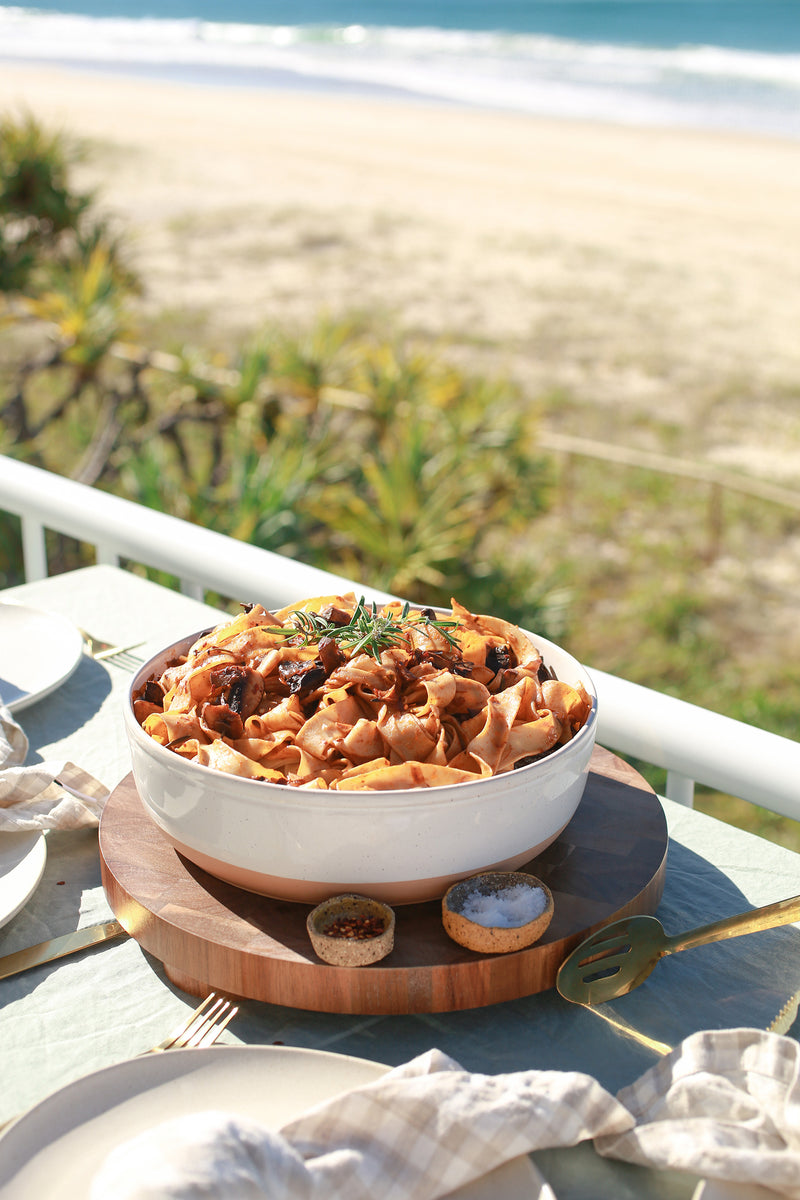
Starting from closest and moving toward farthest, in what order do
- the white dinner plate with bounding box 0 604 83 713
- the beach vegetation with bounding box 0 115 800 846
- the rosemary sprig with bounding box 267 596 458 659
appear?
1. the rosemary sprig with bounding box 267 596 458 659
2. the white dinner plate with bounding box 0 604 83 713
3. the beach vegetation with bounding box 0 115 800 846

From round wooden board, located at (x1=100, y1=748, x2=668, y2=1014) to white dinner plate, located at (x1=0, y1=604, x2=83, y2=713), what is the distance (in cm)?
27

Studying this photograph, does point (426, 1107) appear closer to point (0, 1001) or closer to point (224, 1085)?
point (224, 1085)

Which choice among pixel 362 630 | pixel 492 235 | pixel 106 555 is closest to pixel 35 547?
pixel 106 555

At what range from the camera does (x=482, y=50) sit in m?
18.5

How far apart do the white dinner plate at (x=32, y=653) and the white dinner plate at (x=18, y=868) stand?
0.21m

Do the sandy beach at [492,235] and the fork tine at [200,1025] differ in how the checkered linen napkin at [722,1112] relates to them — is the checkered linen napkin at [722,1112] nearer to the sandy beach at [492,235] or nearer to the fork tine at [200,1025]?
the fork tine at [200,1025]

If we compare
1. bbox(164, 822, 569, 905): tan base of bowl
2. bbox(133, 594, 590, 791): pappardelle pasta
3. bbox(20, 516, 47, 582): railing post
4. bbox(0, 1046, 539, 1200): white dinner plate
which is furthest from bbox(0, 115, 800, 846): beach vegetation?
bbox(0, 1046, 539, 1200): white dinner plate

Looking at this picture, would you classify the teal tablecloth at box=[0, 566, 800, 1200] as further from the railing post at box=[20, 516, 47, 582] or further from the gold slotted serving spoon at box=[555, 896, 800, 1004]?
the railing post at box=[20, 516, 47, 582]

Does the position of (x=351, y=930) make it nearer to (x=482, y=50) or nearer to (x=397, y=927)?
(x=397, y=927)

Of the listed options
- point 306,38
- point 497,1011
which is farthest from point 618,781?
point 306,38

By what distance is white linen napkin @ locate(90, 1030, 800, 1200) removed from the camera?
1.48ft

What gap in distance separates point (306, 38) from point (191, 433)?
53.8ft

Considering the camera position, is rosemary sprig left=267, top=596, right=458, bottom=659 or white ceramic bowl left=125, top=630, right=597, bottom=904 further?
rosemary sprig left=267, top=596, right=458, bottom=659

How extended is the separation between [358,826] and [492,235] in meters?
12.4
